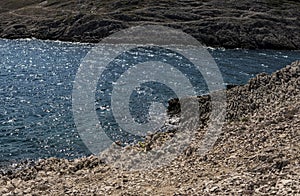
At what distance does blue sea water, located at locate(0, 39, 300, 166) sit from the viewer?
3784 cm

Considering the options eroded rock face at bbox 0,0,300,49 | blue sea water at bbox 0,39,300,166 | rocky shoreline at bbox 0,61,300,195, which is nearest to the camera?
rocky shoreline at bbox 0,61,300,195

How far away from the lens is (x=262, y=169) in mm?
19047

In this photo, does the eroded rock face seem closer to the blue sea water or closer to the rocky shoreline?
the blue sea water

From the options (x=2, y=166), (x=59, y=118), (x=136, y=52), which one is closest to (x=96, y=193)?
(x=2, y=166)

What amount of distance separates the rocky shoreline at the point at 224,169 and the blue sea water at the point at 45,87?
18.7 ft

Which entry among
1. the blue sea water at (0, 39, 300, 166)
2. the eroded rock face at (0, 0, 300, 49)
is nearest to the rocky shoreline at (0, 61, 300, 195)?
the blue sea water at (0, 39, 300, 166)

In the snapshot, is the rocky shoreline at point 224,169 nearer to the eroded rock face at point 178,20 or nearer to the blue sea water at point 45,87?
the blue sea water at point 45,87

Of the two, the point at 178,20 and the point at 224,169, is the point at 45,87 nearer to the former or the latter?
the point at 224,169

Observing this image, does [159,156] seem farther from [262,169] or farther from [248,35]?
[248,35]

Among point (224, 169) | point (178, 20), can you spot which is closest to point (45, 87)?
point (224, 169)

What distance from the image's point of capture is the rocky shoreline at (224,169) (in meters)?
18.1

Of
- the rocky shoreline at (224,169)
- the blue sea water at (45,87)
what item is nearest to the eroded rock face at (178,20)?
the blue sea water at (45,87)

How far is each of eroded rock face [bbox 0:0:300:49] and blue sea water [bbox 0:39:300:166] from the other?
321 inches

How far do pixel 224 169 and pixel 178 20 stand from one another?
10362 cm
